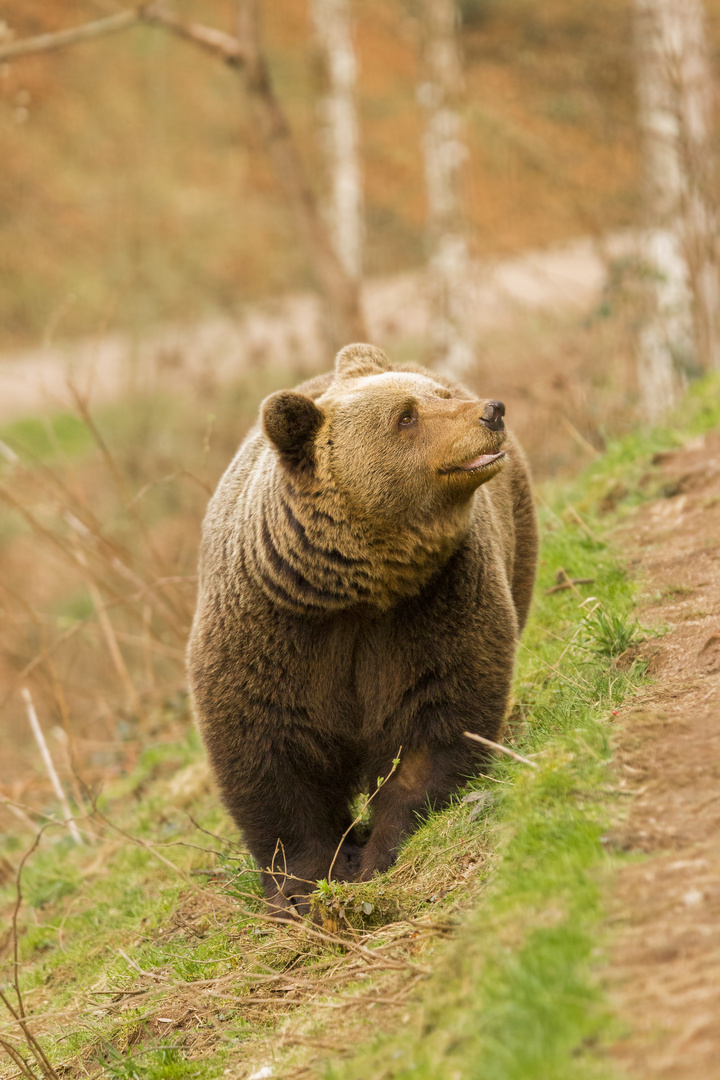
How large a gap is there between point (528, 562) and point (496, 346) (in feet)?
31.5

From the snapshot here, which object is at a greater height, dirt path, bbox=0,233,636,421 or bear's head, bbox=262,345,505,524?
dirt path, bbox=0,233,636,421

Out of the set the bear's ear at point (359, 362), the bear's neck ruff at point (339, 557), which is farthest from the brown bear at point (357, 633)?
the bear's ear at point (359, 362)

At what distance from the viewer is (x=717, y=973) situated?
2.41 meters

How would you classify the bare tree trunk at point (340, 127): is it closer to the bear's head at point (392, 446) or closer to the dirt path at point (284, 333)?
the dirt path at point (284, 333)

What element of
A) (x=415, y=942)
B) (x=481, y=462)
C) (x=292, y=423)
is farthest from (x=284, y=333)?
(x=415, y=942)

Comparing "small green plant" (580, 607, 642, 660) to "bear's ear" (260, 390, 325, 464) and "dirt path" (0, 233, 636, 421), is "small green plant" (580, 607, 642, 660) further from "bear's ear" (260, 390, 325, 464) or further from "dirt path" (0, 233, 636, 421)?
"dirt path" (0, 233, 636, 421)

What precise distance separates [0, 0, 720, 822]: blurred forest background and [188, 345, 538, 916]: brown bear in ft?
5.52

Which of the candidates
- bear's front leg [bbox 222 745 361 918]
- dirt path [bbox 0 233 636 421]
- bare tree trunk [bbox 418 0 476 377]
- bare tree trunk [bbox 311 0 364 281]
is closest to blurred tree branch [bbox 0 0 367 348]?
dirt path [bbox 0 233 636 421]

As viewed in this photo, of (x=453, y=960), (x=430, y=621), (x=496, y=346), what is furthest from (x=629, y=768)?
(x=496, y=346)

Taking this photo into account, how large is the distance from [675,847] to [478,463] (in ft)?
5.60

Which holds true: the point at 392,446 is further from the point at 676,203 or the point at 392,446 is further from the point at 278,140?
the point at 676,203

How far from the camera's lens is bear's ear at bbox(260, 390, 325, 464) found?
4258 mm

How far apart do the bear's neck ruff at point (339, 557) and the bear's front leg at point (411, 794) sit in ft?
2.16

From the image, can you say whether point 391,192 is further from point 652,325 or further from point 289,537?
point 289,537
